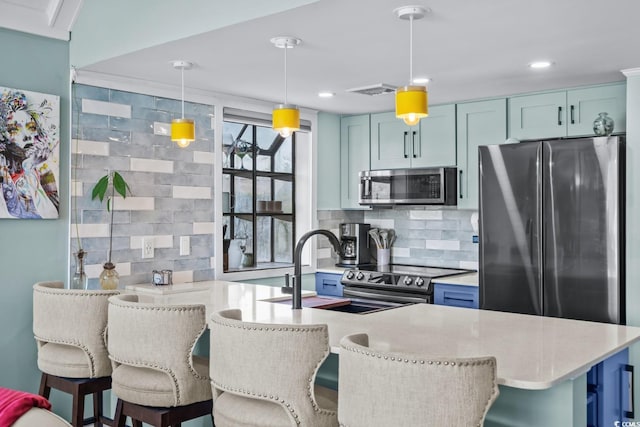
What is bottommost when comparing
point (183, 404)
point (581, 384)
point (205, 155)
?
point (183, 404)

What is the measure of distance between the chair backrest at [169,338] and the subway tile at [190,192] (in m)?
1.81

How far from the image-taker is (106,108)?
152 inches

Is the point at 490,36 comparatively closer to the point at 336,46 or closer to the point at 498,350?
the point at 336,46

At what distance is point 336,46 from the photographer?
3115 millimetres

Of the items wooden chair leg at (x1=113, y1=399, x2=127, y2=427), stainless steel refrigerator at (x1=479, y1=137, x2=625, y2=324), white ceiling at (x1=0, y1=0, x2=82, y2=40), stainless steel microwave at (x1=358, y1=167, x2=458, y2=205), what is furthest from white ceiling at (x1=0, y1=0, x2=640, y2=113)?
wooden chair leg at (x1=113, y1=399, x2=127, y2=427)

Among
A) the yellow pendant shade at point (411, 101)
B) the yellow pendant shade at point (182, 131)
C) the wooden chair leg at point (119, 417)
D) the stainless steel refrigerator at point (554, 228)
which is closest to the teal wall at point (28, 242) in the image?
the yellow pendant shade at point (182, 131)

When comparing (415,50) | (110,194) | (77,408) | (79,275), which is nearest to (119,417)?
(77,408)

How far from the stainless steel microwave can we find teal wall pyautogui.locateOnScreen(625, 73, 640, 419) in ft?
4.43

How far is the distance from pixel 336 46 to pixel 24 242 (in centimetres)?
202

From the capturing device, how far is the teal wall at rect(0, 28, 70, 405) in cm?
345

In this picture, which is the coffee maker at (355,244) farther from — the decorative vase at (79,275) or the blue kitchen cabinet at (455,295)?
the decorative vase at (79,275)

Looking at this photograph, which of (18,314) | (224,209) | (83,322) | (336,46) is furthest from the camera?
(224,209)

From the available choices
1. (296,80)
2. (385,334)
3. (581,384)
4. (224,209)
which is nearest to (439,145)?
Answer: (296,80)

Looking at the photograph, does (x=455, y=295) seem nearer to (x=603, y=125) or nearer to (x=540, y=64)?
(x=603, y=125)
